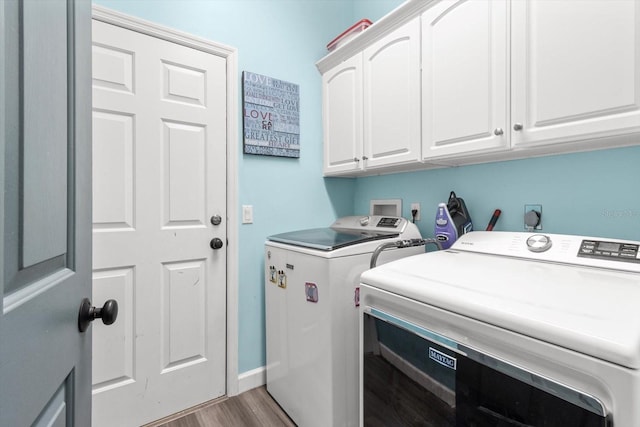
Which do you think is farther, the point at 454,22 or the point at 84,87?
the point at 454,22

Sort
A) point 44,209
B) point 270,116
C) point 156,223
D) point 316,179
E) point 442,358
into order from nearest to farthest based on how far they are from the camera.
A: point 44,209
point 442,358
point 156,223
point 270,116
point 316,179

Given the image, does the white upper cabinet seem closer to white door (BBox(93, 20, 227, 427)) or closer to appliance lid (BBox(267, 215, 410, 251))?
appliance lid (BBox(267, 215, 410, 251))

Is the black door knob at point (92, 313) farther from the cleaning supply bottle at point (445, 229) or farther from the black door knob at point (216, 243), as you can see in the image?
the cleaning supply bottle at point (445, 229)

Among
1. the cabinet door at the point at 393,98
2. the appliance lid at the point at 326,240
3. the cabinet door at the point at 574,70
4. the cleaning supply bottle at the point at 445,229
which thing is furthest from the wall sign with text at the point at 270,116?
the cabinet door at the point at 574,70

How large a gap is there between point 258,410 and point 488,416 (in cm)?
145

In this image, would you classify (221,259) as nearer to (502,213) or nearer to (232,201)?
(232,201)

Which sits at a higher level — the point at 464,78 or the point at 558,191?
the point at 464,78

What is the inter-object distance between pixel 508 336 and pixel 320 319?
882 millimetres

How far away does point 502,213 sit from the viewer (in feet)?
4.89

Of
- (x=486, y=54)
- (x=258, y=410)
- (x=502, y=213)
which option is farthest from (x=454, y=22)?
(x=258, y=410)

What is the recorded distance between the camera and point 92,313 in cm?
69

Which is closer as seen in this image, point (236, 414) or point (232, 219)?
point (236, 414)

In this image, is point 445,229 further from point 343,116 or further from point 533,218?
point 343,116

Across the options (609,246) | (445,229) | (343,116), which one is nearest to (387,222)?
(445,229)
